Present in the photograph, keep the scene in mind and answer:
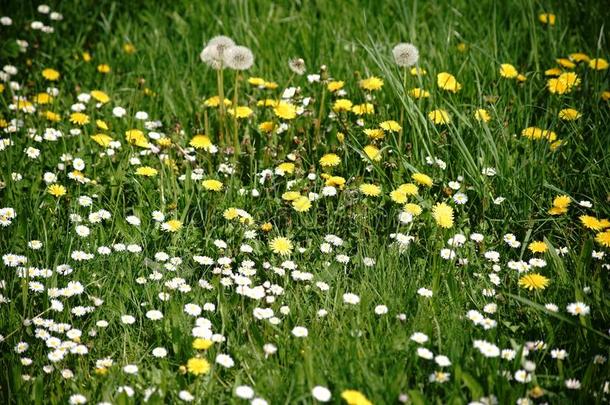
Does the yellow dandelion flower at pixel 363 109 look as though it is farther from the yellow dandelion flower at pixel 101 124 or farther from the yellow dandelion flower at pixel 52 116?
the yellow dandelion flower at pixel 52 116

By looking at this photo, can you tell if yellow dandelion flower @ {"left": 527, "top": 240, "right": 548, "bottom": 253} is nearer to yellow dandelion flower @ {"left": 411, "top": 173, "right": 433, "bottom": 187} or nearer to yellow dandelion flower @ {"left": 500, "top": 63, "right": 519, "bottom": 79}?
yellow dandelion flower @ {"left": 411, "top": 173, "right": 433, "bottom": 187}

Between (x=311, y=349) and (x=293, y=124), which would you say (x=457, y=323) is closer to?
(x=311, y=349)

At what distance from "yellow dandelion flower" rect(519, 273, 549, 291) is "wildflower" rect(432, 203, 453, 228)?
0.37 m

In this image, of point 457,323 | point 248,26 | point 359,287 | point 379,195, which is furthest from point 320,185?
point 248,26

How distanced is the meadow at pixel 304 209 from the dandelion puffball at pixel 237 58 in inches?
0.4

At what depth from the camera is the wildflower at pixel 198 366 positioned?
2174mm

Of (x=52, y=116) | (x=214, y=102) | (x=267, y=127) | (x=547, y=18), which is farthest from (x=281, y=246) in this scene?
(x=547, y=18)

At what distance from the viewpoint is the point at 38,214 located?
288cm

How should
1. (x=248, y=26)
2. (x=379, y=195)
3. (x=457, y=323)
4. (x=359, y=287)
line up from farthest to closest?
1. (x=248, y=26)
2. (x=379, y=195)
3. (x=359, y=287)
4. (x=457, y=323)

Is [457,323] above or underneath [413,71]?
underneath

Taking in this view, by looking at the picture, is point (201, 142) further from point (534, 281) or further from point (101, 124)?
point (534, 281)

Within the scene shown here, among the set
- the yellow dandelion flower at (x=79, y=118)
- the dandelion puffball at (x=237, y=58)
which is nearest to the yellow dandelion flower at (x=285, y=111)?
the dandelion puffball at (x=237, y=58)

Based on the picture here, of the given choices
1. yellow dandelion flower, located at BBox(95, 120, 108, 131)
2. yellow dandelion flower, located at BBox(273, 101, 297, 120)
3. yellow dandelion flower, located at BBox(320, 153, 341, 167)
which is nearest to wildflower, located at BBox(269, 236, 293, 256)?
yellow dandelion flower, located at BBox(320, 153, 341, 167)

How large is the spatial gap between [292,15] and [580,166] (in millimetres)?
1990
